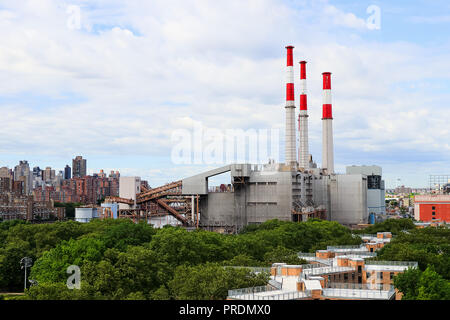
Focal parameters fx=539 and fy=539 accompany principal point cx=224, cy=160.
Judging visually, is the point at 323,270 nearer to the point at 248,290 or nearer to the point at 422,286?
the point at 422,286

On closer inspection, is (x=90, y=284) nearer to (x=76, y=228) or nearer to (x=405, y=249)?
(x=405, y=249)

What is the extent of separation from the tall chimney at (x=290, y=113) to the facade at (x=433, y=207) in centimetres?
5363

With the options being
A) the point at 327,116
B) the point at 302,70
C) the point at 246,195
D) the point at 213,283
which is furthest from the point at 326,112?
the point at 213,283

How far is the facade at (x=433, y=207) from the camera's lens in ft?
426

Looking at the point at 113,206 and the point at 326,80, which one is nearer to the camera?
the point at 113,206

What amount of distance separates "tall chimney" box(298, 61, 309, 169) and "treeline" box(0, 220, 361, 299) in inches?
1155

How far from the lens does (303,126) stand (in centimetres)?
10631

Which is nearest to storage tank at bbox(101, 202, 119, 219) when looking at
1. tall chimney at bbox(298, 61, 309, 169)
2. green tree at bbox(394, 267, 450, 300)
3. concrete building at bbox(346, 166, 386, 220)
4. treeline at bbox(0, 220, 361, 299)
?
treeline at bbox(0, 220, 361, 299)

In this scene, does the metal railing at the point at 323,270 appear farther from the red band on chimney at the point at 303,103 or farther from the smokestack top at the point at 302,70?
the smokestack top at the point at 302,70

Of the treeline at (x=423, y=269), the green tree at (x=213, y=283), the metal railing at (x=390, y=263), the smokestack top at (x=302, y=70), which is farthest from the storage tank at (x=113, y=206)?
the green tree at (x=213, y=283)

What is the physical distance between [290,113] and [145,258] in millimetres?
56724

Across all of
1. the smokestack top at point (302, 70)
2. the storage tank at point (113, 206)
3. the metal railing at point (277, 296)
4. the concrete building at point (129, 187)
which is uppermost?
the smokestack top at point (302, 70)

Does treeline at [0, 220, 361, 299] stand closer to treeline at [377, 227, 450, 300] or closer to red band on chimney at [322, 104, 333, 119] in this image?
treeline at [377, 227, 450, 300]
